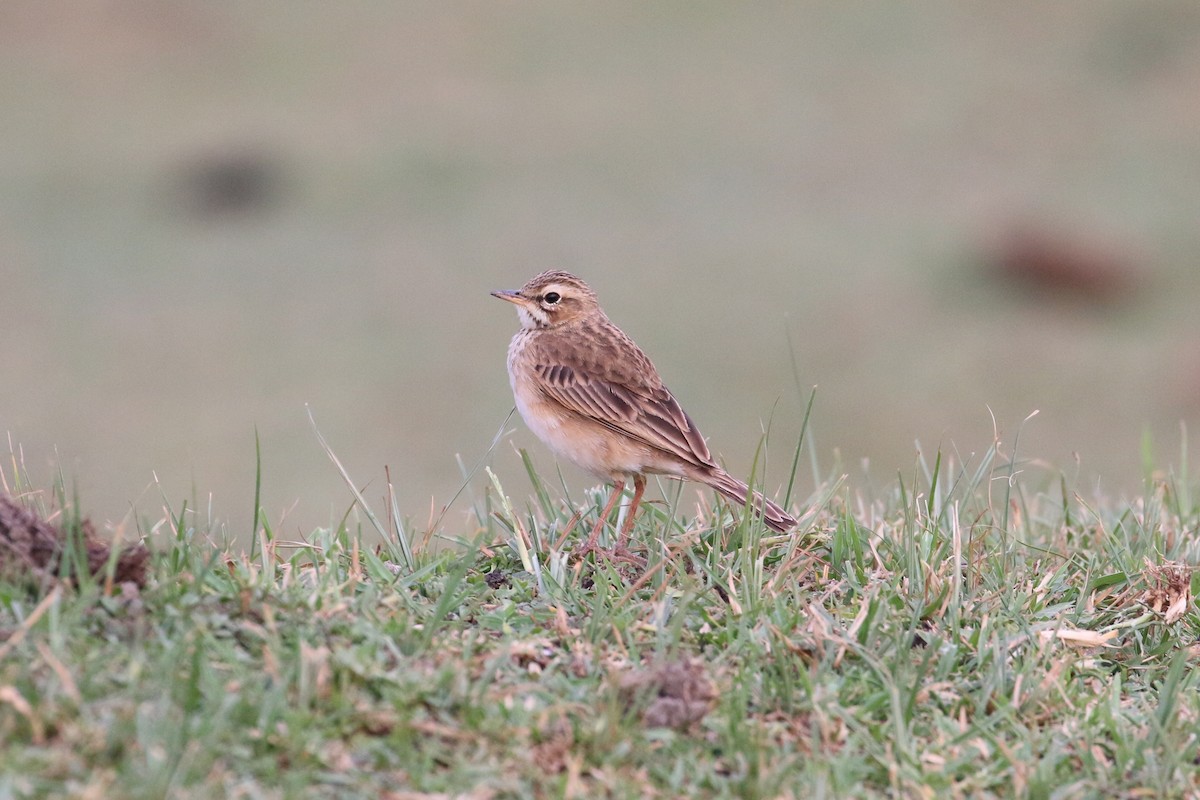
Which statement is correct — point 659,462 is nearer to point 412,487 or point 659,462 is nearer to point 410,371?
point 412,487

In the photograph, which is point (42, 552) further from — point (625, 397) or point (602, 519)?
point (625, 397)

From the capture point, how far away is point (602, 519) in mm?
5301

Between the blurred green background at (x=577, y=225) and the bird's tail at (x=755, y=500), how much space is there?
552cm

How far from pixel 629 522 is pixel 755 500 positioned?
48 cm

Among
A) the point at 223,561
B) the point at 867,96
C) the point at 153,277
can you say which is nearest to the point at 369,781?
the point at 223,561

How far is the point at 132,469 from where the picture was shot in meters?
14.4

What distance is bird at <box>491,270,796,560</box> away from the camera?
5875 mm

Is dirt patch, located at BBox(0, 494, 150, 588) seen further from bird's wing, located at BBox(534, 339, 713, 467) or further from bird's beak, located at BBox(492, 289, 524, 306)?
bird's beak, located at BBox(492, 289, 524, 306)

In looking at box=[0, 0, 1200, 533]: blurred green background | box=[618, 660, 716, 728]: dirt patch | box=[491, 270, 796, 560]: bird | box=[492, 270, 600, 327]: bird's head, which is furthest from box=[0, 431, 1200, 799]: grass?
box=[0, 0, 1200, 533]: blurred green background

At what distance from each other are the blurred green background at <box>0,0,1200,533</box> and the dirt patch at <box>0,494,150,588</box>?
22.5ft

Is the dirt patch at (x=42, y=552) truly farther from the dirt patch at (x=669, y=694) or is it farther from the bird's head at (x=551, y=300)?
the bird's head at (x=551, y=300)

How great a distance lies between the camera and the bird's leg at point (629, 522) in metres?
5.11

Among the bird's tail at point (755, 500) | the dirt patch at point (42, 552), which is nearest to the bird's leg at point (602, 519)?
the bird's tail at point (755, 500)

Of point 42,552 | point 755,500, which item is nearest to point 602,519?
point 755,500
